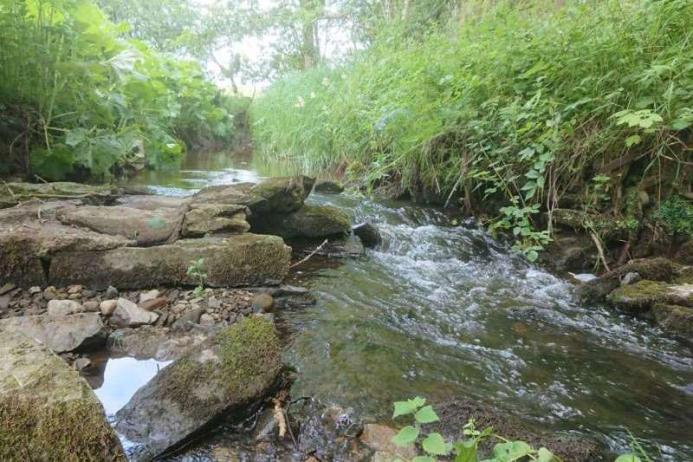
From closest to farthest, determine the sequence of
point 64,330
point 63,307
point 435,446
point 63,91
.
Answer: point 435,446 < point 64,330 < point 63,307 < point 63,91

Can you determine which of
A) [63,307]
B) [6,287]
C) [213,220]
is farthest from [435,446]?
[213,220]

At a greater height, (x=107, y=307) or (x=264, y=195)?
(x=264, y=195)

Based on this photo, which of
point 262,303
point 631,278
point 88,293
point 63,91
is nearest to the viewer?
point 88,293

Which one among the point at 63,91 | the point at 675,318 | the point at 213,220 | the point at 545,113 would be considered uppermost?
the point at 545,113

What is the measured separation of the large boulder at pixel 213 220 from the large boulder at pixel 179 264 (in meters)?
0.20

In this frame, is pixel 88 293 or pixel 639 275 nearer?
pixel 88 293

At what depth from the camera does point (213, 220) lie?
10.1ft

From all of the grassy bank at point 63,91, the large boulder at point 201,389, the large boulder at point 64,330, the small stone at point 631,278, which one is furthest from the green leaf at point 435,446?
the grassy bank at point 63,91

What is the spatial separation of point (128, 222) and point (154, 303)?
864 millimetres

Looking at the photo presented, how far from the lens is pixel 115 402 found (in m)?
1.61

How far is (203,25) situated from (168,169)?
1103 centimetres

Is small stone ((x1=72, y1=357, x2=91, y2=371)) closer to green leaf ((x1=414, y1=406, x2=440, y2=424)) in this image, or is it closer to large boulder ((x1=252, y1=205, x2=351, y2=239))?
green leaf ((x1=414, y1=406, x2=440, y2=424))

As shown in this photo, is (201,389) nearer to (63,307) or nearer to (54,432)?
(54,432)

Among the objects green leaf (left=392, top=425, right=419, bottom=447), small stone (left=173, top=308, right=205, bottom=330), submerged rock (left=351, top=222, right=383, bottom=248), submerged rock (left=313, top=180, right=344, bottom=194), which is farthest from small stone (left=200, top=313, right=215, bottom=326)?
submerged rock (left=313, top=180, right=344, bottom=194)
